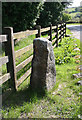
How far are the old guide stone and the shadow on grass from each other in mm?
151

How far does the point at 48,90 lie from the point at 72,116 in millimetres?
972

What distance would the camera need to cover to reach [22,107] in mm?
3039

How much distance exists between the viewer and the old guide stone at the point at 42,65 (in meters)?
3.40

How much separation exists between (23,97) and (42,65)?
929 mm

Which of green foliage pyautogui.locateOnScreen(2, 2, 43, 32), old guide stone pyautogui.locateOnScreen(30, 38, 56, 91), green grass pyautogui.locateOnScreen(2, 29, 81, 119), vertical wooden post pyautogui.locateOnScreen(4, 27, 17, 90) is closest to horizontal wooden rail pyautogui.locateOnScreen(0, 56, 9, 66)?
vertical wooden post pyautogui.locateOnScreen(4, 27, 17, 90)

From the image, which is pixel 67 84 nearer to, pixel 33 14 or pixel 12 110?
pixel 12 110

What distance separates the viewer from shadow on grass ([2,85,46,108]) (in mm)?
3235

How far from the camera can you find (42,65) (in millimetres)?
3482

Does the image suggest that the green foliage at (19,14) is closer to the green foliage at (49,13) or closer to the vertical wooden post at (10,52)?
the vertical wooden post at (10,52)

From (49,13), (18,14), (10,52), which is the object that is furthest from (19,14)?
(49,13)

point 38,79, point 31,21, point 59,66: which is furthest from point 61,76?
point 31,21

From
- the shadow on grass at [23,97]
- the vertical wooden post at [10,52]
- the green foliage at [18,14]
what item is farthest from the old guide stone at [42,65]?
the green foliage at [18,14]

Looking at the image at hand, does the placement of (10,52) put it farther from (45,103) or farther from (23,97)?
(45,103)

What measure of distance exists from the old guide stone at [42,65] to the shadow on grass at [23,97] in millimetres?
151
